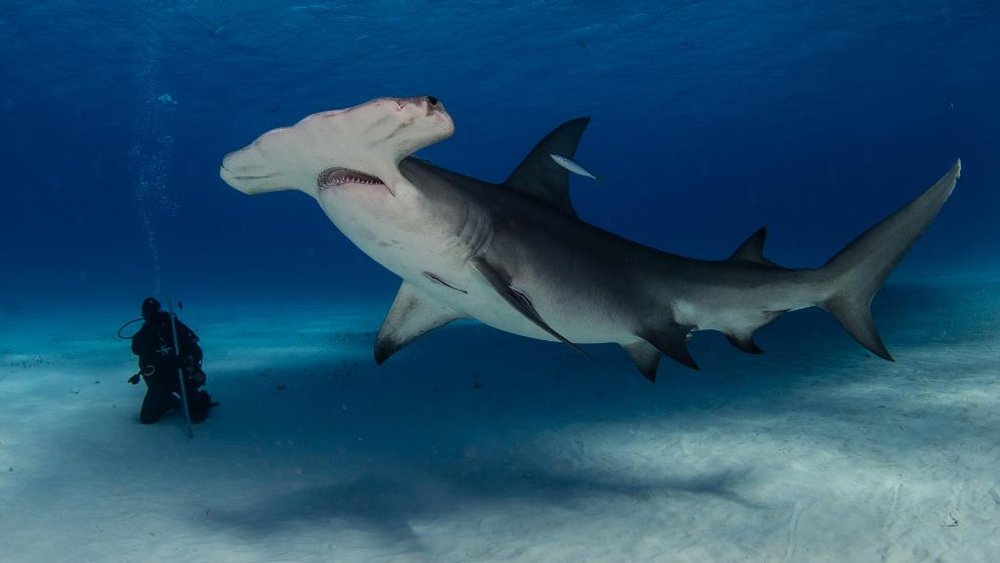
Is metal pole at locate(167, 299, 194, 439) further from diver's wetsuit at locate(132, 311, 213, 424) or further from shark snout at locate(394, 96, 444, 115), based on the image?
shark snout at locate(394, 96, 444, 115)

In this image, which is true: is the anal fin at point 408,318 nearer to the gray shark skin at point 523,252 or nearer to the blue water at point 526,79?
the gray shark skin at point 523,252

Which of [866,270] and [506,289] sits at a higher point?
[506,289]

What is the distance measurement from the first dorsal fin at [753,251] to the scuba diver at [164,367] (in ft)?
22.6


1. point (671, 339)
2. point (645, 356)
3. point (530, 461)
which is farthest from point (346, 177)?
point (530, 461)

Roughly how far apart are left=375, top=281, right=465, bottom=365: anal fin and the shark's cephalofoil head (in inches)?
58.8

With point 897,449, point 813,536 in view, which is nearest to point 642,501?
point 813,536

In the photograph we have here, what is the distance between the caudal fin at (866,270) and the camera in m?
4.06

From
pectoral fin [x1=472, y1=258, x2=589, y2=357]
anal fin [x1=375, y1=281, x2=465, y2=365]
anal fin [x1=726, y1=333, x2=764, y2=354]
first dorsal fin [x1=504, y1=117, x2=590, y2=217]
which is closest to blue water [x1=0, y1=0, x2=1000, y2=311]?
first dorsal fin [x1=504, y1=117, x2=590, y2=217]

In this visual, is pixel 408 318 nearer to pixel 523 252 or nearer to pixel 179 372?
pixel 523 252

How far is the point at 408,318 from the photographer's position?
4711 mm

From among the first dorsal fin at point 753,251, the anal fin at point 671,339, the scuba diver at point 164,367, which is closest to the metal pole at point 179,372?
the scuba diver at point 164,367

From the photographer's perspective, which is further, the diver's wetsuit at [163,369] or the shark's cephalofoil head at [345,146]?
the diver's wetsuit at [163,369]

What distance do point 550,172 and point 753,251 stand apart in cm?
172

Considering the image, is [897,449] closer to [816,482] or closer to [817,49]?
[816,482]
